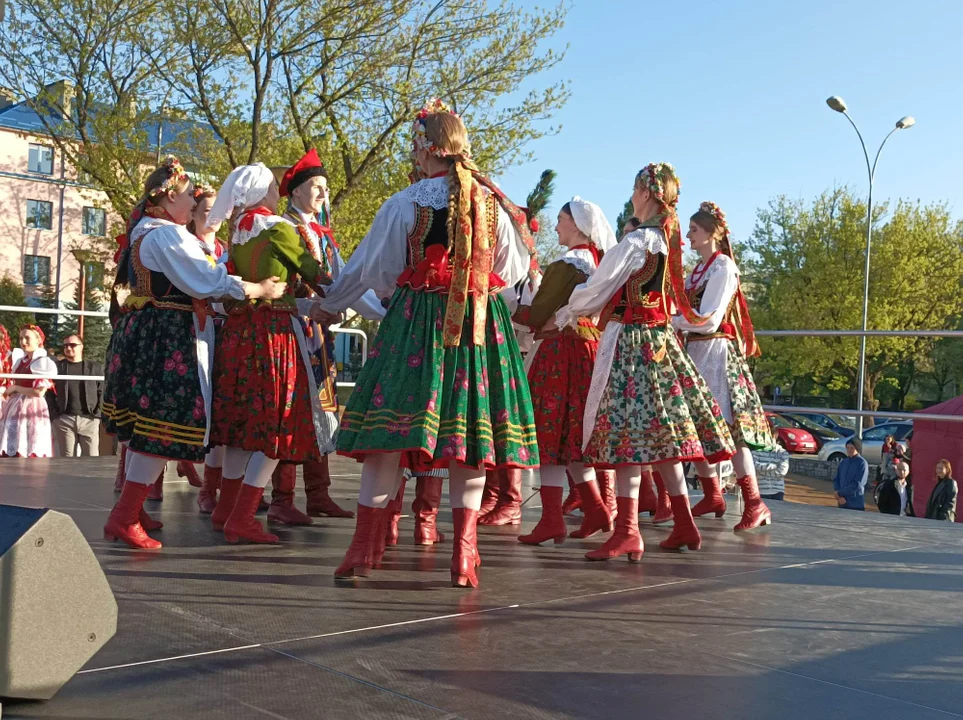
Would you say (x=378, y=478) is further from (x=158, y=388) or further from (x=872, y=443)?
(x=872, y=443)

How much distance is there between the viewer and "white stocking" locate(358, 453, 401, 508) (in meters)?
3.59

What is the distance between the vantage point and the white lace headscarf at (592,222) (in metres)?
4.75

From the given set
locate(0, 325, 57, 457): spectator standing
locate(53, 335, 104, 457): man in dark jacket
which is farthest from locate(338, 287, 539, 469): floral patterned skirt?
locate(53, 335, 104, 457): man in dark jacket

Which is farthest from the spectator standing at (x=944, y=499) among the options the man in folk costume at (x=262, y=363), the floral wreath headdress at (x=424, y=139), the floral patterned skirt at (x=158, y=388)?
the floral patterned skirt at (x=158, y=388)

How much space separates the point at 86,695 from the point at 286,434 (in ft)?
6.83

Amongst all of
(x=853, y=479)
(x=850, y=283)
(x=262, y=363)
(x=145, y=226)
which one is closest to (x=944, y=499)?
(x=853, y=479)

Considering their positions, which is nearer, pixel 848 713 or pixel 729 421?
pixel 848 713

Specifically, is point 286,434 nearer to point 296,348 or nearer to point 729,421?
point 296,348

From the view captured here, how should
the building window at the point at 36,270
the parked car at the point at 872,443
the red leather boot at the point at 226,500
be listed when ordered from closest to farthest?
1. the red leather boot at the point at 226,500
2. the parked car at the point at 872,443
3. the building window at the point at 36,270

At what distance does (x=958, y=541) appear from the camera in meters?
5.35

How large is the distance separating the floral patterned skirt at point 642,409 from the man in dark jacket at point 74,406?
651cm

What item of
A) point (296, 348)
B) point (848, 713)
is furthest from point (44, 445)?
point (848, 713)

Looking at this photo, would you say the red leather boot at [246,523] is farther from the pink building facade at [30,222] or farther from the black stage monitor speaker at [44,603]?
the pink building facade at [30,222]

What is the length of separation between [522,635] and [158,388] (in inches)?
78.1
